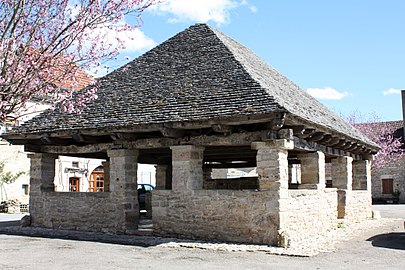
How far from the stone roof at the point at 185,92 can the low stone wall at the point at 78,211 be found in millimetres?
1666

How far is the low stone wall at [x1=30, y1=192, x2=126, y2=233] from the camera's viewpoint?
10734mm

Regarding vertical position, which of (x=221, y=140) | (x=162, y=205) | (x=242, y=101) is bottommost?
(x=162, y=205)

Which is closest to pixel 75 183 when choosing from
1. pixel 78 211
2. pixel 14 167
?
pixel 14 167

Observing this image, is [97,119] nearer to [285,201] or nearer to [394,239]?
[285,201]

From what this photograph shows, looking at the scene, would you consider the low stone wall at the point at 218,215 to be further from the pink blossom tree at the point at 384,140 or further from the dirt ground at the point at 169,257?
the pink blossom tree at the point at 384,140

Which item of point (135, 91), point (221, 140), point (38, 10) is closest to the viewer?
point (38, 10)

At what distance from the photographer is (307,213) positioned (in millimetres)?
9969

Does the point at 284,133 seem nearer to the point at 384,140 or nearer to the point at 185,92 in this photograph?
the point at 185,92

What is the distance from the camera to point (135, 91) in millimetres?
11562

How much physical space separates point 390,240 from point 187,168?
4599 millimetres

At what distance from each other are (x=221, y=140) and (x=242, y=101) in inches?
38.3

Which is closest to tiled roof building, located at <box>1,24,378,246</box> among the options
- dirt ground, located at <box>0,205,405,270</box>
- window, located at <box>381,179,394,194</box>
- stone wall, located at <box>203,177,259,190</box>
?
dirt ground, located at <box>0,205,405,270</box>

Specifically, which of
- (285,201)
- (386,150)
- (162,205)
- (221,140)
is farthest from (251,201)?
(386,150)

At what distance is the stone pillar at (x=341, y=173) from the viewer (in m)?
13.5
